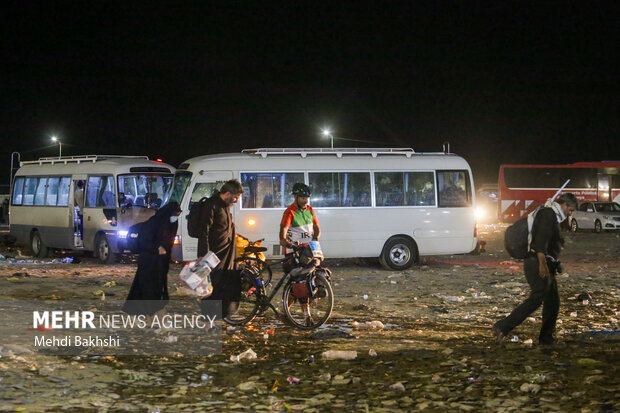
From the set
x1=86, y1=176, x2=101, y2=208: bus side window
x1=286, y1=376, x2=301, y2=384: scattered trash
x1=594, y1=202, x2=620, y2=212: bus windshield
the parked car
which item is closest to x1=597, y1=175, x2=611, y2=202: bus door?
the parked car

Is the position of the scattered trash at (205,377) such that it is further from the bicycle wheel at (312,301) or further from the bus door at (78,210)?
the bus door at (78,210)

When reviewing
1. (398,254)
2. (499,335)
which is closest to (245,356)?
(499,335)

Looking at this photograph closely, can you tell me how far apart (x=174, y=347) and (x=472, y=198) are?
1047 centimetres

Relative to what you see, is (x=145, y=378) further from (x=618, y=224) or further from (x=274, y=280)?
(x=618, y=224)

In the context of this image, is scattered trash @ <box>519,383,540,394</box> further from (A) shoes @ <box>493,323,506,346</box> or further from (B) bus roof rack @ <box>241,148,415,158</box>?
(B) bus roof rack @ <box>241,148,415,158</box>

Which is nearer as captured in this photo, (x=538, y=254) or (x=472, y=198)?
(x=538, y=254)

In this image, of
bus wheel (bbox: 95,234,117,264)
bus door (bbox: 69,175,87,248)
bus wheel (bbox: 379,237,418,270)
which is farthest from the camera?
bus door (bbox: 69,175,87,248)

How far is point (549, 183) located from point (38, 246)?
92.3ft

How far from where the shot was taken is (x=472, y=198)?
16875 millimetres

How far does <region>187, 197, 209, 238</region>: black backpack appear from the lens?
8.80 metres

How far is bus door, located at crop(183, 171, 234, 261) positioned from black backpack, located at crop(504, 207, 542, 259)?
337 inches

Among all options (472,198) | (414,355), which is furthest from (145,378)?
(472,198)

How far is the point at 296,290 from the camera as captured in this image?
9016 millimetres

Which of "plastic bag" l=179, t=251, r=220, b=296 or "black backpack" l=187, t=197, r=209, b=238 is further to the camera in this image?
"black backpack" l=187, t=197, r=209, b=238
